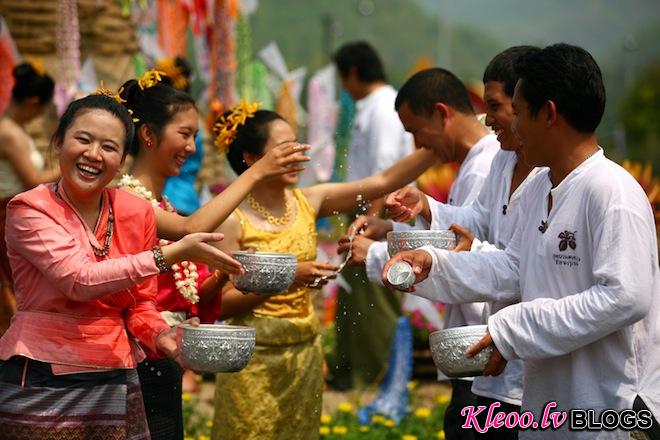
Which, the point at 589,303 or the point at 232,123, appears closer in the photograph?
the point at 589,303

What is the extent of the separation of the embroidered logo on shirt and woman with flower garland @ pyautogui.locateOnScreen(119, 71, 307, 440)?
112 cm

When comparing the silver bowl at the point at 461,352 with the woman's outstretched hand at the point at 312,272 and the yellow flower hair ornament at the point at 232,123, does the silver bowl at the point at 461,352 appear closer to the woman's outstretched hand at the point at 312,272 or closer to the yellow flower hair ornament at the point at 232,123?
the woman's outstretched hand at the point at 312,272

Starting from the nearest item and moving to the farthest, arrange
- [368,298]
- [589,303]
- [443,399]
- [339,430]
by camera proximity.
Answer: [589,303] → [339,430] → [443,399] → [368,298]

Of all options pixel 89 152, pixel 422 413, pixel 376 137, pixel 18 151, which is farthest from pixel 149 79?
pixel 376 137

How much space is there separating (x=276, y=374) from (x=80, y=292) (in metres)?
1.49

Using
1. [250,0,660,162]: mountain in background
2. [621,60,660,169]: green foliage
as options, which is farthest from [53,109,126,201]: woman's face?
[621,60,660,169]: green foliage

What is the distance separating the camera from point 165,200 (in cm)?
414

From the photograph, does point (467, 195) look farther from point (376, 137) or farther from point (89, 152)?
point (376, 137)

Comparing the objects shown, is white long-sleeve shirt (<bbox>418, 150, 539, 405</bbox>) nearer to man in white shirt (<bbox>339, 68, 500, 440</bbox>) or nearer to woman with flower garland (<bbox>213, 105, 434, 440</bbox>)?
man in white shirt (<bbox>339, 68, 500, 440</bbox>)

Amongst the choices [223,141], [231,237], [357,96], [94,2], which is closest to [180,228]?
[231,237]

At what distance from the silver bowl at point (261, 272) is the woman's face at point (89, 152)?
1.94ft

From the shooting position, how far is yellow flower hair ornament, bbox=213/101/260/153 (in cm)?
464

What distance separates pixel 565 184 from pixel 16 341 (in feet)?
5.66

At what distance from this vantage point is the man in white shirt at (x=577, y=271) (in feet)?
9.77
